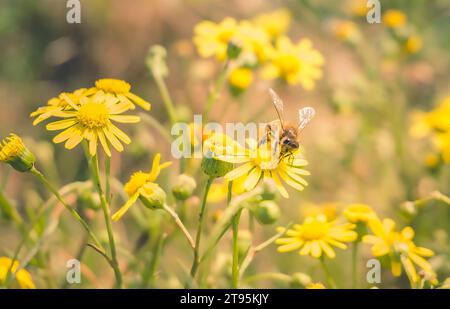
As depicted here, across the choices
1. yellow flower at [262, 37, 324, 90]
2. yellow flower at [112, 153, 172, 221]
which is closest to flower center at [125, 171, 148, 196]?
yellow flower at [112, 153, 172, 221]

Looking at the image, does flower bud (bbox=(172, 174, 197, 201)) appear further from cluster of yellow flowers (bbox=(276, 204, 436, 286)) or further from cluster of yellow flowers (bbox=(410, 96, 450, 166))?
cluster of yellow flowers (bbox=(410, 96, 450, 166))

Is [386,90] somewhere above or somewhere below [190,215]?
above

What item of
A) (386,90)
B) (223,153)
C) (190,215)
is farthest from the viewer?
(386,90)

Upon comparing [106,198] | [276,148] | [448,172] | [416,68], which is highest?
[416,68]

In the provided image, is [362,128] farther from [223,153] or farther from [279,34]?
[223,153]

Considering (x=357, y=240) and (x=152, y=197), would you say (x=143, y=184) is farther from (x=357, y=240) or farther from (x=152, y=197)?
(x=357, y=240)

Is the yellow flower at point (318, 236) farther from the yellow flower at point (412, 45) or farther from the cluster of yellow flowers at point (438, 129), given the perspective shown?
the yellow flower at point (412, 45)
